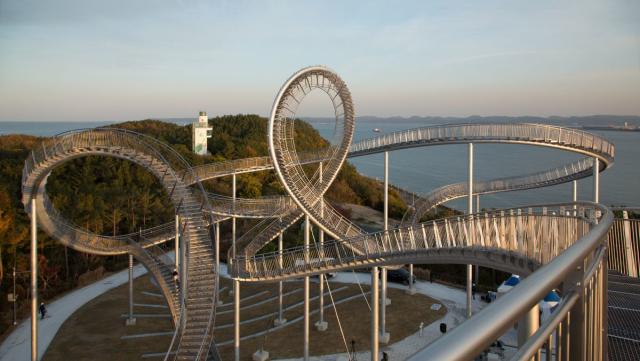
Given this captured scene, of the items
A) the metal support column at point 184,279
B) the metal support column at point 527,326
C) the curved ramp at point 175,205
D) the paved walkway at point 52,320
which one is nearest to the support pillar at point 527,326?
the metal support column at point 527,326

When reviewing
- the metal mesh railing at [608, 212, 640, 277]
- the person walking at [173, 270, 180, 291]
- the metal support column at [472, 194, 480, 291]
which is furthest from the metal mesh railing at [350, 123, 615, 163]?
the person walking at [173, 270, 180, 291]

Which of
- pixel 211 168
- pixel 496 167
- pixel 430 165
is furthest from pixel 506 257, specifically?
pixel 430 165

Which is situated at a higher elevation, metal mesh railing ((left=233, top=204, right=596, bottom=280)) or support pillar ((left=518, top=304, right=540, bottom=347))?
support pillar ((left=518, top=304, right=540, bottom=347))

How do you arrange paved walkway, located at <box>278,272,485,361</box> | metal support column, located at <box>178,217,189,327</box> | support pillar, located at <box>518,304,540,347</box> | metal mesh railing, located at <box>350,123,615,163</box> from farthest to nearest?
1. paved walkway, located at <box>278,272,485,361</box>
2. metal mesh railing, located at <box>350,123,615,163</box>
3. metal support column, located at <box>178,217,189,327</box>
4. support pillar, located at <box>518,304,540,347</box>

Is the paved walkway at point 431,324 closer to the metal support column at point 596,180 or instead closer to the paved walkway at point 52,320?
the metal support column at point 596,180

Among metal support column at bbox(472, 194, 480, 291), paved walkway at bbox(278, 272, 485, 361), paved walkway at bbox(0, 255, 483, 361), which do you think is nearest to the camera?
paved walkway at bbox(278, 272, 485, 361)

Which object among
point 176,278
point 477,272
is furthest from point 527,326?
point 477,272

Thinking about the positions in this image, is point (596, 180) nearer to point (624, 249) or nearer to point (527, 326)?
point (624, 249)

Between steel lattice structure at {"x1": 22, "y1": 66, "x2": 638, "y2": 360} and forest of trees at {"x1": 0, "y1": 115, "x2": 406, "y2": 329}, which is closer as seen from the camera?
steel lattice structure at {"x1": 22, "y1": 66, "x2": 638, "y2": 360}

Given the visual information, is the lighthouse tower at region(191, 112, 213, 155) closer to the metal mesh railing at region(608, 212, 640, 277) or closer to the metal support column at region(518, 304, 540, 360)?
the metal mesh railing at region(608, 212, 640, 277)

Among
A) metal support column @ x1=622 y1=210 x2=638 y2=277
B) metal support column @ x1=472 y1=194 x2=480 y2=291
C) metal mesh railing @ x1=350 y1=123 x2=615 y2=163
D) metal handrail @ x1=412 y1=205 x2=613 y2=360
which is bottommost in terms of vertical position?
metal support column @ x1=472 y1=194 x2=480 y2=291
